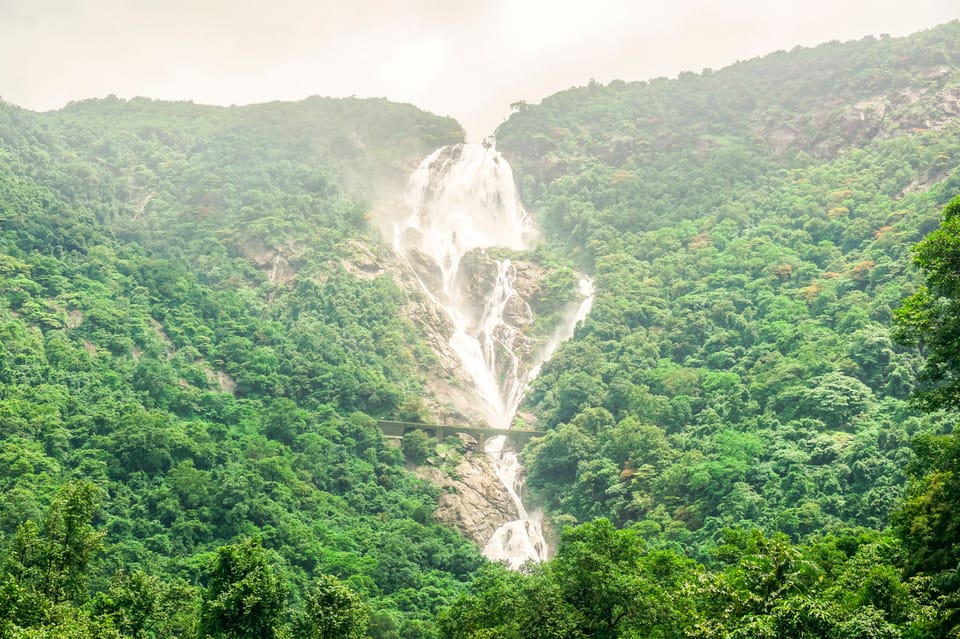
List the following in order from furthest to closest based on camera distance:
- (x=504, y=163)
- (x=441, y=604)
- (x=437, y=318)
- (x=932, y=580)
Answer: (x=504, y=163) → (x=437, y=318) → (x=441, y=604) → (x=932, y=580)

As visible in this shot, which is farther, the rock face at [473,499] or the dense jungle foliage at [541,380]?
the rock face at [473,499]

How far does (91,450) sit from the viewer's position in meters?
59.3

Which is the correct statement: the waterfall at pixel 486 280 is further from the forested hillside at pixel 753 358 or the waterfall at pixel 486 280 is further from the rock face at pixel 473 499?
the forested hillside at pixel 753 358

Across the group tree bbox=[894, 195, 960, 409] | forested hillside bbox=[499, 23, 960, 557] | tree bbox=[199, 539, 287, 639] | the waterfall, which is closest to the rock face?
the waterfall

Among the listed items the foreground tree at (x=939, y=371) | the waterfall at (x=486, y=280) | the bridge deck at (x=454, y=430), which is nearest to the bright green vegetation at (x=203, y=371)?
the bridge deck at (x=454, y=430)

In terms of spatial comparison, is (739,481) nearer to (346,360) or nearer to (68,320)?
(346,360)

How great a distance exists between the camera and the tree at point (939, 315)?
29.2 metres

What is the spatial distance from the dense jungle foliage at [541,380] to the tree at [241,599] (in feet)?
0.41

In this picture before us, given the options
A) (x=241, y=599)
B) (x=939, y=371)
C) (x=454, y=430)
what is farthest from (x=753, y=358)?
(x=241, y=599)

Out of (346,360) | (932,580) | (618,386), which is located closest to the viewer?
(932,580)

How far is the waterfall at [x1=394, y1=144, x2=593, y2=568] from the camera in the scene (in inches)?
3125

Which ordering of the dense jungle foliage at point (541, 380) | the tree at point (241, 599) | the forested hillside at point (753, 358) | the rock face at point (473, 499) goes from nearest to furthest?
the forested hillside at point (753, 358), the tree at point (241, 599), the dense jungle foliage at point (541, 380), the rock face at point (473, 499)

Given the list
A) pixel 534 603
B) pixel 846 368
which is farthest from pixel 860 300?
pixel 534 603

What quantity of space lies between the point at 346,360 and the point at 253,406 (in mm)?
11119
